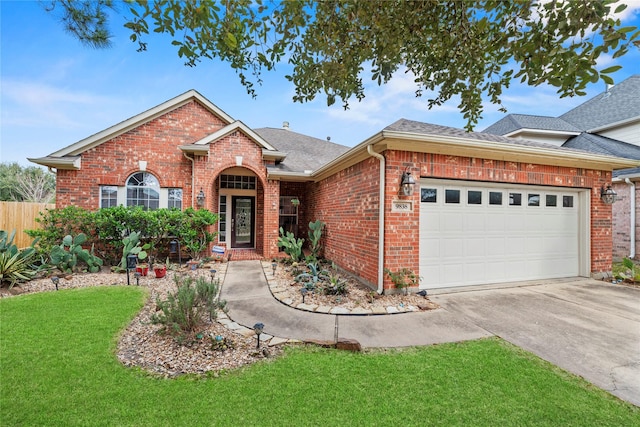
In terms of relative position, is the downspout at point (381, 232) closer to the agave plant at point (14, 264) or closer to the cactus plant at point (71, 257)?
the cactus plant at point (71, 257)

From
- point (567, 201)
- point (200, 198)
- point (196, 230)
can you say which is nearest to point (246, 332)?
point (196, 230)

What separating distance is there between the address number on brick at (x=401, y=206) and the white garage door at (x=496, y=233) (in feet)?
1.47

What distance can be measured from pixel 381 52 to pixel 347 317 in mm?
3781

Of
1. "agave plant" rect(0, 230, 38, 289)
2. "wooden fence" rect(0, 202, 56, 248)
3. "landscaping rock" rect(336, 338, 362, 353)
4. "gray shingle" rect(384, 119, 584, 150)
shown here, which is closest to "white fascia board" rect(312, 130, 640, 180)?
"gray shingle" rect(384, 119, 584, 150)

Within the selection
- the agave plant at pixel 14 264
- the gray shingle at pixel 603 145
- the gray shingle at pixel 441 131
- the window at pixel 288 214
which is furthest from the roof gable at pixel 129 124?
the gray shingle at pixel 603 145

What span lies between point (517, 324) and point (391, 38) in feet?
14.4

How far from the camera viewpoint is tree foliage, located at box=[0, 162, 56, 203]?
22.7 m

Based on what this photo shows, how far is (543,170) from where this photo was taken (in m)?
6.21

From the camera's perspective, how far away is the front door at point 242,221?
10.5 m

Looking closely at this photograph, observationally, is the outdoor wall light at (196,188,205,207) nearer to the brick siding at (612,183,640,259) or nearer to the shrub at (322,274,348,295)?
the shrub at (322,274,348,295)

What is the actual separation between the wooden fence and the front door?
22.0 feet

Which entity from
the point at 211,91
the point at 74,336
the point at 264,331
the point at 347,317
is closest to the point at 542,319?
the point at 347,317

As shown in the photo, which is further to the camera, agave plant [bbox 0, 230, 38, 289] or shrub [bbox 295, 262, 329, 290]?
shrub [bbox 295, 262, 329, 290]

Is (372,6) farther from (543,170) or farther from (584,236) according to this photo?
(584,236)
